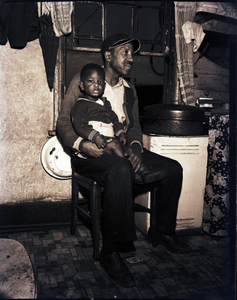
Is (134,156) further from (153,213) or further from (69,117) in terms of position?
(69,117)

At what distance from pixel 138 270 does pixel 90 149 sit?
1.20 meters

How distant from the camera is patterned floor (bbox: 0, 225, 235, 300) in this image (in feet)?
7.40

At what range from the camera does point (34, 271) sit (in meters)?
2.51

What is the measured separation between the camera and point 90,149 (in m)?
2.63

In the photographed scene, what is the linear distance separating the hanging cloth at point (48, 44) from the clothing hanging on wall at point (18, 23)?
0.09 meters

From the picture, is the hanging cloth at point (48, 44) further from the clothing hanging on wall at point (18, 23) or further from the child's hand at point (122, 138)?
the child's hand at point (122, 138)

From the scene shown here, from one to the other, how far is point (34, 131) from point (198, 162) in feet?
6.68

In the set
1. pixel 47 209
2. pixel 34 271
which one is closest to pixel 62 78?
pixel 47 209

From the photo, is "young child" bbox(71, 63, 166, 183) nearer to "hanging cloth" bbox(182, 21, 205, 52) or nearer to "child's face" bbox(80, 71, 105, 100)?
"child's face" bbox(80, 71, 105, 100)

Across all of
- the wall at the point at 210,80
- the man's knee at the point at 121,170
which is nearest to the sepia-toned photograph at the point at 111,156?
the man's knee at the point at 121,170

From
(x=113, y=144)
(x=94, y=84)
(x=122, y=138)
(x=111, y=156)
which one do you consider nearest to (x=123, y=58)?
(x=94, y=84)

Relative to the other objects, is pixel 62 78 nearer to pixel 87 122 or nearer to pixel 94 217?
pixel 87 122

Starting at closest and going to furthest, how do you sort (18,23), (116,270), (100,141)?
1. (116,270)
2. (100,141)
3. (18,23)

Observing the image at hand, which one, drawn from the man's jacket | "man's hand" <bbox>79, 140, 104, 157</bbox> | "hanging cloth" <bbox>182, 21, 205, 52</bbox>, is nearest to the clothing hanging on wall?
the man's jacket
